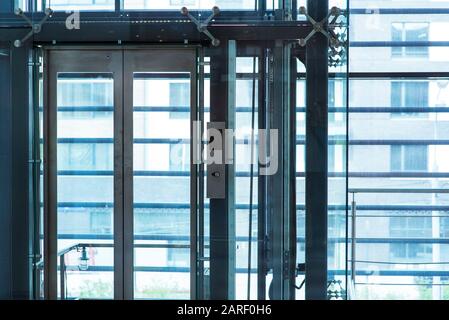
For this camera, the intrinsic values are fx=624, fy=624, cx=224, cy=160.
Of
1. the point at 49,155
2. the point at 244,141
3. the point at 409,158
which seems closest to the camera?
the point at 244,141

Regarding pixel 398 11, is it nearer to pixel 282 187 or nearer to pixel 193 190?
pixel 282 187

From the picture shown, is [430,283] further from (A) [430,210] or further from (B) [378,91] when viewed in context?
(B) [378,91]

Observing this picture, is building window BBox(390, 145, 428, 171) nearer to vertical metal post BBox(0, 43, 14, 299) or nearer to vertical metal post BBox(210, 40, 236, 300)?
vertical metal post BBox(210, 40, 236, 300)

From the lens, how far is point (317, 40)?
194 centimetres

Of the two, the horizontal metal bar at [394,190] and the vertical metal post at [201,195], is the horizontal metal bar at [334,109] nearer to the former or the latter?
the vertical metal post at [201,195]

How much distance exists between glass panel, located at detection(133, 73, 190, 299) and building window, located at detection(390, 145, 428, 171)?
2.47ft

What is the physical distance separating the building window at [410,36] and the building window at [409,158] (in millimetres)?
334

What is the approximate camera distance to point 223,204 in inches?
77.8

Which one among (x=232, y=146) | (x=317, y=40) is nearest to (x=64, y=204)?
(x=232, y=146)

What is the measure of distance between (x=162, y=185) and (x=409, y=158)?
2.81 ft

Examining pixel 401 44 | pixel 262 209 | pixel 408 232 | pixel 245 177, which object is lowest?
pixel 408 232

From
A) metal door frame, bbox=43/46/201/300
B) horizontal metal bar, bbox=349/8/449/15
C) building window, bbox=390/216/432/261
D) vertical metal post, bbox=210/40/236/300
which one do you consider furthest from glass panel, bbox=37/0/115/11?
building window, bbox=390/216/432/261

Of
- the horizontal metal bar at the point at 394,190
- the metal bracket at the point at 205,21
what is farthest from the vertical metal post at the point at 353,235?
the metal bracket at the point at 205,21

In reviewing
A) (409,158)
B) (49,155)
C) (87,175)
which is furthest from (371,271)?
(49,155)
